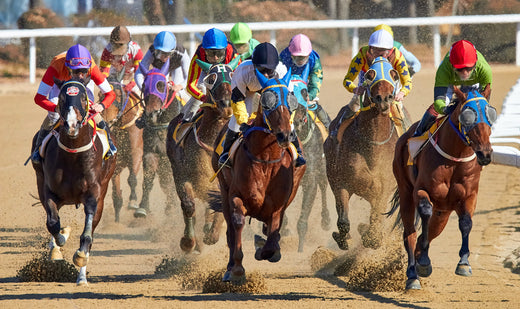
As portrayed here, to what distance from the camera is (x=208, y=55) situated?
9266mm

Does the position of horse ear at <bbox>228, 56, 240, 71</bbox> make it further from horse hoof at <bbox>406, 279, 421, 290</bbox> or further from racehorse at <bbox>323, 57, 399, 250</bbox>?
horse hoof at <bbox>406, 279, 421, 290</bbox>

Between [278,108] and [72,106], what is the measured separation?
1.85 m

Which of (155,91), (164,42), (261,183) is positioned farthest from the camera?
(164,42)

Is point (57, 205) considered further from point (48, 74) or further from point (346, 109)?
point (346, 109)

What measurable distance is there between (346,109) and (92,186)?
2798 millimetres

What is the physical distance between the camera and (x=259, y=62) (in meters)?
7.51

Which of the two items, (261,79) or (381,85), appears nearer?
(261,79)

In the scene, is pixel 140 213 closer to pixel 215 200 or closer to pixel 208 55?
pixel 208 55

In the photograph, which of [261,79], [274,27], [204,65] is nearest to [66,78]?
[204,65]

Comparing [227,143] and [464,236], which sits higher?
[227,143]

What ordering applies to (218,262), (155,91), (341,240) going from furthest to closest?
(155,91)
(218,262)
(341,240)

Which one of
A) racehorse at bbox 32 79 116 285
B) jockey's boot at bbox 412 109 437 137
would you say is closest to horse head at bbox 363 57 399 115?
jockey's boot at bbox 412 109 437 137

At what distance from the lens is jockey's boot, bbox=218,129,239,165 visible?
25.9ft

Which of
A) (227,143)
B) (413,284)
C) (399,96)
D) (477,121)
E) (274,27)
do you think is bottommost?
(413,284)
